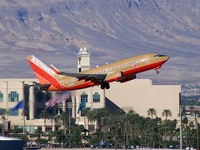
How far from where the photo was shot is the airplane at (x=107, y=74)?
123 m

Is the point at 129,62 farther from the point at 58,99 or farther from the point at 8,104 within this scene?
the point at 8,104

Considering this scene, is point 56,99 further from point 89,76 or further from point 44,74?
point 89,76

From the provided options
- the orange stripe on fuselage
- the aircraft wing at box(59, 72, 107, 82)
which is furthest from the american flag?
the aircraft wing at box(59, 72, 107, 82)

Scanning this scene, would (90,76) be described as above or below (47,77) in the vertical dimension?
below

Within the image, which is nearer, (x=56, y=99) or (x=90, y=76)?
(x=90, y=76)

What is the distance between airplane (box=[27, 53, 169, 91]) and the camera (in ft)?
404

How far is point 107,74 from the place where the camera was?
124375 millimetres

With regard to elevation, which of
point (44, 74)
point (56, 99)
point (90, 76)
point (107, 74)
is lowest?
point (56, 99)

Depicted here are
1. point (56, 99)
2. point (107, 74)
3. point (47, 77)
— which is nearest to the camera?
point (107, 74)

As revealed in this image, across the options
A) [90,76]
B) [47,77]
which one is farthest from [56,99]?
[90,76]

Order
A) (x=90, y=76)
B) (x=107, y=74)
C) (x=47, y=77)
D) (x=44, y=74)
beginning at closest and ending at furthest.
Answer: (x=90, y=76)
(x=107, y=74)
(x=47, y=77)
(x=44, y=74)

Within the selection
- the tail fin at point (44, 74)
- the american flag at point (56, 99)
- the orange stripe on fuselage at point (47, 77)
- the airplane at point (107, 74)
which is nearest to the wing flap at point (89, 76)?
the airplane at point (107, 74)

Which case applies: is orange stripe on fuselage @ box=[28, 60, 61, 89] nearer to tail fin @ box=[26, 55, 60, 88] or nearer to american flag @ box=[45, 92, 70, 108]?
tail fin @ box=[26, 55, 60, 88]

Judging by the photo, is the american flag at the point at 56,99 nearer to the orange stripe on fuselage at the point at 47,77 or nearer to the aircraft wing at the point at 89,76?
the orange stripe on fuselage at the point at 47,77
